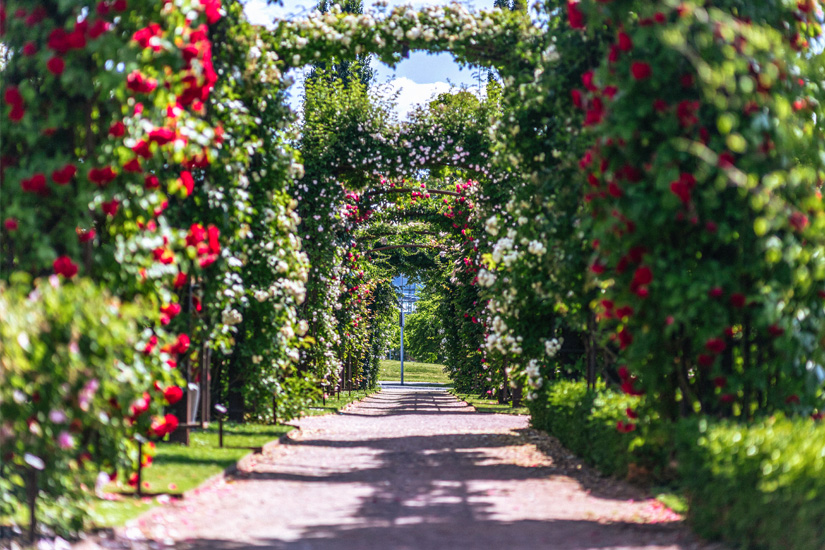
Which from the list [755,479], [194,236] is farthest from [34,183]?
[755,479]

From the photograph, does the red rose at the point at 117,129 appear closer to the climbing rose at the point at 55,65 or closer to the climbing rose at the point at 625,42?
the climbing rose at the point at 55,65

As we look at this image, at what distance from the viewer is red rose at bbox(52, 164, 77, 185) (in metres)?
5.82

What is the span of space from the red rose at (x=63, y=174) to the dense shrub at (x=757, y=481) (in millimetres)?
4668

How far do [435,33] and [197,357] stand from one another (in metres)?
5.96

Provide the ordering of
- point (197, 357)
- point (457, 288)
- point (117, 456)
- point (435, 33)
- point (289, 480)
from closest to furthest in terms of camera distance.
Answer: point (117, 456) → point (289, 480) → point (197, 357) → point (435, 33) → point (457, 288)

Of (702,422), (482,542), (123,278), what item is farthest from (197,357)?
(702,422)

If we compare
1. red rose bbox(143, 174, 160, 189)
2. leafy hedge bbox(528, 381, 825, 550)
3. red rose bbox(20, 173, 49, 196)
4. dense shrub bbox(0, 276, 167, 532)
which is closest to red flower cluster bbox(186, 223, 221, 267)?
red rose bbox(143, 174, 160, 189)

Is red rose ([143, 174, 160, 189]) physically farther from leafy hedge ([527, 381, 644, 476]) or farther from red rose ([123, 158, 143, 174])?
leafy hedge ([527, 381, 644, 476])

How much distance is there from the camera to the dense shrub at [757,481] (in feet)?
15.8

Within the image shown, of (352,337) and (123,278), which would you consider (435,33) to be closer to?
(123,278)

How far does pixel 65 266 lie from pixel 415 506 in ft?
11.7

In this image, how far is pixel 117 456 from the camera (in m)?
5.72

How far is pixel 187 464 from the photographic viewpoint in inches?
355

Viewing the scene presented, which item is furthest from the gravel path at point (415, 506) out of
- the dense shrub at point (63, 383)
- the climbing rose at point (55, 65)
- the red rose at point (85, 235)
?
the climbing rose at point (55, 65)
